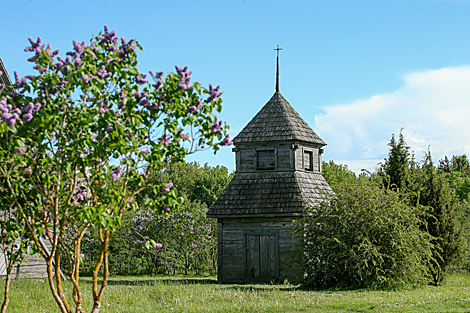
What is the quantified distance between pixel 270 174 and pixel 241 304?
11.2 meters

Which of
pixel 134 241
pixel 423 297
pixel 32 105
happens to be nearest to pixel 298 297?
pixel 423 297

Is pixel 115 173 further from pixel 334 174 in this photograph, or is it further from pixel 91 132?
pixel 334 174

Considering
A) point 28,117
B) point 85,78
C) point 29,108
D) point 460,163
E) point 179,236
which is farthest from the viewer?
point 460,163

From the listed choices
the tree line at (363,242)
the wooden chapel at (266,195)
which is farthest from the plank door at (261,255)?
the tree line at (363,242)

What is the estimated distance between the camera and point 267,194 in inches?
910

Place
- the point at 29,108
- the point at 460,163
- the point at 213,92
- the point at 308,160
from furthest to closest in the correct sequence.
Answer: the point at 460,163 < the point at 308,160 < the point at 213,92 < the point at 29,108

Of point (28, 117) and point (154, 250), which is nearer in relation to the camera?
point (28, 117)

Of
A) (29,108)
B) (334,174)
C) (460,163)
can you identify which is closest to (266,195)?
(29,108)

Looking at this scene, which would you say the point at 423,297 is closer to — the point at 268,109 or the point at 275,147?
the point at 275,147

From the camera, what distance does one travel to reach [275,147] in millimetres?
24203

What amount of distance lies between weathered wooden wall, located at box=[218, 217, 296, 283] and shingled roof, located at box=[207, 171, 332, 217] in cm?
48

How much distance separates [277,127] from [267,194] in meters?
3.43

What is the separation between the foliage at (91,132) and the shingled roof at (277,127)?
55.1 feet

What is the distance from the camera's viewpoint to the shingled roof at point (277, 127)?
24.1 m
